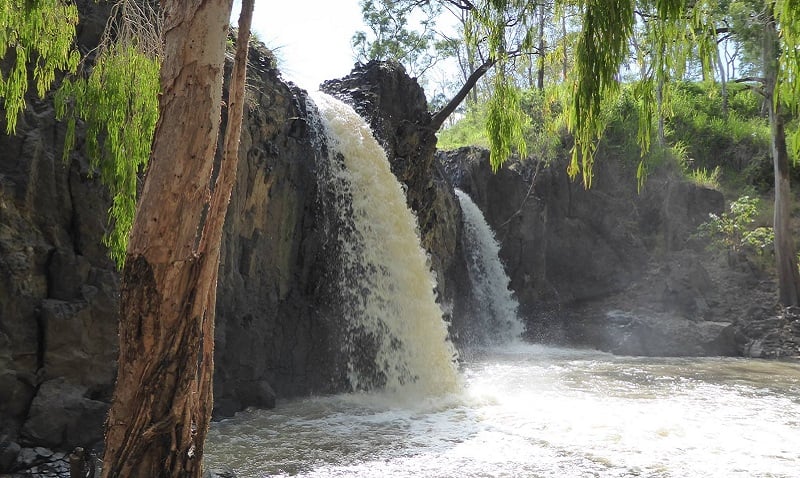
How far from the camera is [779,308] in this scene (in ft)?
57.4

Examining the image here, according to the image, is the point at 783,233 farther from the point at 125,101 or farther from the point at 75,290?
the point at 125,101

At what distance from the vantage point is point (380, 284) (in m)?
11.7

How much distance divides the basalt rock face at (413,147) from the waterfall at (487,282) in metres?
1.07

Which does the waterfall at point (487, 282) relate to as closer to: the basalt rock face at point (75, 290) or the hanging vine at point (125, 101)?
the basalt rock face at point (75, 290)

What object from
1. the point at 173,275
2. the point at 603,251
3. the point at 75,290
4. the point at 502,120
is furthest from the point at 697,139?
the point at 173,275

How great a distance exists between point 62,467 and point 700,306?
16.2 m

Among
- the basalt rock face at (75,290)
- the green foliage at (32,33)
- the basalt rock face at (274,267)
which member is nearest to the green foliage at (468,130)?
the basalt rock face at (274,267)

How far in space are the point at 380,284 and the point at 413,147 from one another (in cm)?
438

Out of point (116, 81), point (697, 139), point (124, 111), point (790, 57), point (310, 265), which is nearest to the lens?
point (790, 57)

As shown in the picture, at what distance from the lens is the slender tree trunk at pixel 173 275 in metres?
3.51

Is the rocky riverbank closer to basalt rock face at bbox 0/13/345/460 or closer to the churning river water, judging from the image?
basalt rock face at bbox 0/13/345/460

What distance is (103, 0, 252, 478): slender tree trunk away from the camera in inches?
138

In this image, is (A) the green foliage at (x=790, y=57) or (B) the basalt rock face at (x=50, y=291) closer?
(A) the green foliage at (x=790, y=57)

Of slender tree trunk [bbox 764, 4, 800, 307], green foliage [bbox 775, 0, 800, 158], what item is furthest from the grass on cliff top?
green foliage [bbox 775, 0, 800, 158]
